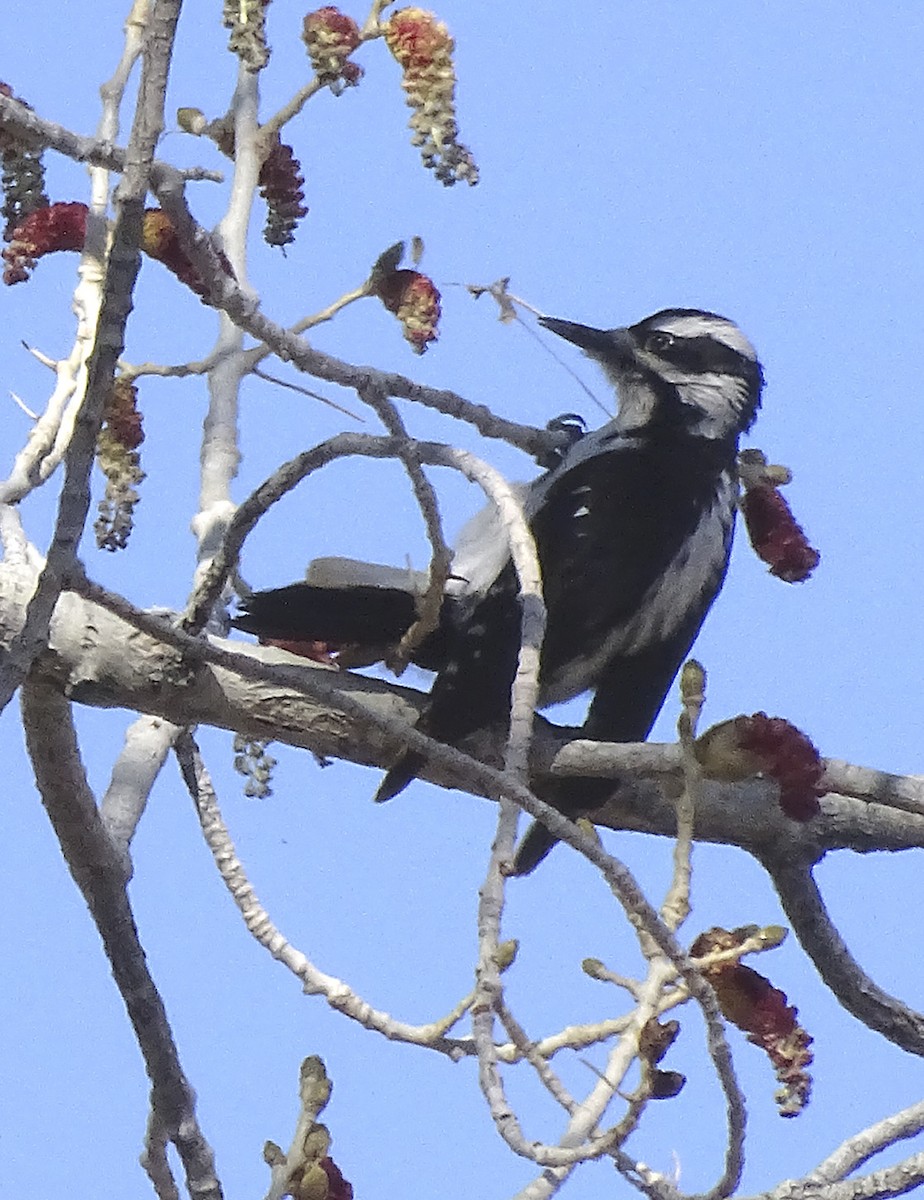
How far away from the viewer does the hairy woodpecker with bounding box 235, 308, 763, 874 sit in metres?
3.25

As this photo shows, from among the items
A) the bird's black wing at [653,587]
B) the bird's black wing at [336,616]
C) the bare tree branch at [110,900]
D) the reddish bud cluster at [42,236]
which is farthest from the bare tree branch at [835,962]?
the reddish bud cluster at [42,236]

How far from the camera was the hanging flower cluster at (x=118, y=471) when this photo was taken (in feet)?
9.61

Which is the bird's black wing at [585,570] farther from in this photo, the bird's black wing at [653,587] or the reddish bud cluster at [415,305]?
the reddish bud cluster at [415,305]

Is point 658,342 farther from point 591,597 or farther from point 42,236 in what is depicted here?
point 42,236

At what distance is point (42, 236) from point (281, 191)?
0.47 metres

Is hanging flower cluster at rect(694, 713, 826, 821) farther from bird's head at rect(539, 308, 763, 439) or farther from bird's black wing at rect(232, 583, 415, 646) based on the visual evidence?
bird's head at rect(539, 308, 763, 439)

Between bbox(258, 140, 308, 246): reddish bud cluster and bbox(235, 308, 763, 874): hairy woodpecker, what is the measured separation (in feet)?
2.07

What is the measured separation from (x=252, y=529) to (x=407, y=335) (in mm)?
460

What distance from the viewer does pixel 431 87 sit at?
266 cm

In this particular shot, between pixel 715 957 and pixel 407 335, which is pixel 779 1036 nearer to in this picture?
pixel 715 957

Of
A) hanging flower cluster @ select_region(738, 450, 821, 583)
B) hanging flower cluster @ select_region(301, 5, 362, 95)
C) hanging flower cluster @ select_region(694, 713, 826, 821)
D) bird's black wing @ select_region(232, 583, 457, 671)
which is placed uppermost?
hanging flower cluster @ select_region(301, 5, 362, 95)

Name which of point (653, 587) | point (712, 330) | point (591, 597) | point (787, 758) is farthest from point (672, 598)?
point (787, 758)

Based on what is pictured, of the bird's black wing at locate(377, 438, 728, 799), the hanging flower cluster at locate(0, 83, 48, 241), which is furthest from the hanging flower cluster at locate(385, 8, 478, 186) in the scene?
the bird's black wing at locate(377, 438, 728, 799)

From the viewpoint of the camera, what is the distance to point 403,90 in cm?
267
